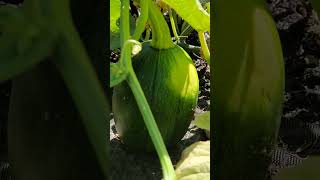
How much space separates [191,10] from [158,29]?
0.30 meters

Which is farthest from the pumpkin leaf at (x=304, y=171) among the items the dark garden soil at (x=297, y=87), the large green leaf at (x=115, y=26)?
the large green leaf at (x=115, y=26)

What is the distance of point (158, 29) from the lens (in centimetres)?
107

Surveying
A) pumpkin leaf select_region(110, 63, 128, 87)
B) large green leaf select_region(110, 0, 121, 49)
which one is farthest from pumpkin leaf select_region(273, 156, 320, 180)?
large green leaf select_region(110, 0, 121, 49)

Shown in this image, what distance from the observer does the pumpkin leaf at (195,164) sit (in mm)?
617

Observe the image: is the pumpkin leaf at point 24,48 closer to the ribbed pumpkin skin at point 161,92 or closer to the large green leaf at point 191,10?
the large green leaf at point 191,10

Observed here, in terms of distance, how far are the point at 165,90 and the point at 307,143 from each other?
68 centimetres

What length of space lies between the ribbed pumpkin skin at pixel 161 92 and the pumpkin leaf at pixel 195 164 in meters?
0.46

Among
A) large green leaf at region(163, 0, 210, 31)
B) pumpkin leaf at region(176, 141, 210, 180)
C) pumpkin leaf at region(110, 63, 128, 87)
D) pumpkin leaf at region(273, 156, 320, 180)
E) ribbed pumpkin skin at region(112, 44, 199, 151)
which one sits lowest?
ribbed pumpkin skin at region(112, 44, 199, 151)

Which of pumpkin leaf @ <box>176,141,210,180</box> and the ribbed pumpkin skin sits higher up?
pumpkin leaf @ <box>176,141,210,180</box>

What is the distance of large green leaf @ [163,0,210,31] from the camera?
2.46ft

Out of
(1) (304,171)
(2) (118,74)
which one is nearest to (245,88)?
(1) (304,171)

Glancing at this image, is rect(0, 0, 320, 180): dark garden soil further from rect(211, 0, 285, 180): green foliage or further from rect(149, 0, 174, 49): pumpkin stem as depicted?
rect(149, 0, 174, 49): pumpkin stem

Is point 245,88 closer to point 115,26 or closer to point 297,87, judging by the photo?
point 297,87

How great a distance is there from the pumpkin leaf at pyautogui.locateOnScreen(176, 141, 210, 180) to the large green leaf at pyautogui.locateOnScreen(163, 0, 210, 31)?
19 centimetres
